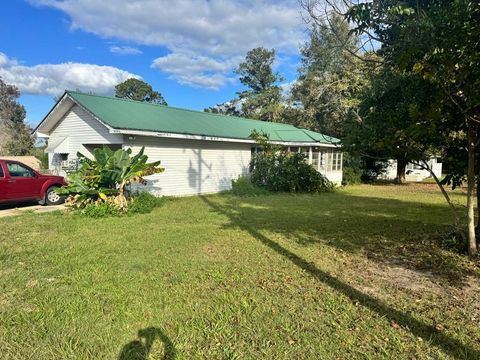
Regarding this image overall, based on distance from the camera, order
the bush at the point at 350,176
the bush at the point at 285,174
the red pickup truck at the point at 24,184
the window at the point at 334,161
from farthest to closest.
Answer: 1. the bush at the point at 350,176
2. the window at the point at 334,161
3. the bush at the point at 285,174
4. the red pickup truck at the point at 24,184

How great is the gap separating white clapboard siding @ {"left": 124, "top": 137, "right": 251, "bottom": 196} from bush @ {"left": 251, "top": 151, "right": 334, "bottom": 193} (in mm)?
1212

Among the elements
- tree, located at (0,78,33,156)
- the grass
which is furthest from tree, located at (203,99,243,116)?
the grass

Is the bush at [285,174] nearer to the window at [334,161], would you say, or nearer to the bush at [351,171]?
the window at [334,161]

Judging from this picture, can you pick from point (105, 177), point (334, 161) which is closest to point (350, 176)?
point (334, 161)

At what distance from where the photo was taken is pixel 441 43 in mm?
4809

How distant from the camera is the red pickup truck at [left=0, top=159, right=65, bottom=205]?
1146cm

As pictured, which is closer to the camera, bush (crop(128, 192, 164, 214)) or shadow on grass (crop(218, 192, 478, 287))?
shadow on grass (crop(218, 192, 478, 287))

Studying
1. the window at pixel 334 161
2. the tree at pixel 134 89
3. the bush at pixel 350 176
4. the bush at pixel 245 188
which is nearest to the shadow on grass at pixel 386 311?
the bush at pixel 245 188

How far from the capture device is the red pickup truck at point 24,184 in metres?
11.5

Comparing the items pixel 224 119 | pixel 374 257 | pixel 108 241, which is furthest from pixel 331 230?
pixel 224 119

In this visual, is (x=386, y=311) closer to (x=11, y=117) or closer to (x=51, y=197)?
(x=51, y=197)

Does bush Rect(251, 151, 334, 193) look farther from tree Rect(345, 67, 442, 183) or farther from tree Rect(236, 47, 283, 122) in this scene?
tree Rect(236, 47, 283, 122)

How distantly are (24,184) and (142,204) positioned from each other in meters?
3.99

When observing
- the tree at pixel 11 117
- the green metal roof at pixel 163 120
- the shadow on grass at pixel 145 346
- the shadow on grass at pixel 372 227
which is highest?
the tree at pixel 11 117
